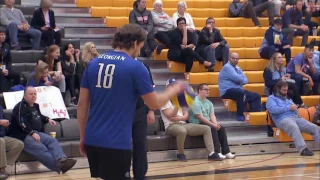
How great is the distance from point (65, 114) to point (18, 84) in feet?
3.94

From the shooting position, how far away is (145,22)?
13898mm

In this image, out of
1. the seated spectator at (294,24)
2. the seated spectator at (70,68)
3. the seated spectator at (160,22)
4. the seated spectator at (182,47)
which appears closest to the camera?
the seated spectator at (70,68)

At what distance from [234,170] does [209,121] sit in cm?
164

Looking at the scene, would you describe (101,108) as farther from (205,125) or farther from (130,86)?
(205,125)

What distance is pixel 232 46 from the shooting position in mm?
15180

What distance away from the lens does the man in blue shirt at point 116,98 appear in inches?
173

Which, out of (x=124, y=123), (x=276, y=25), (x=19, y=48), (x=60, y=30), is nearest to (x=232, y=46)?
(x=276, y=25)

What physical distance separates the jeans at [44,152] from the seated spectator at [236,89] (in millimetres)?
3996

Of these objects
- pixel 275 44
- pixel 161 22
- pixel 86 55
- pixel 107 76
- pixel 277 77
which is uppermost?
pixel 107 76

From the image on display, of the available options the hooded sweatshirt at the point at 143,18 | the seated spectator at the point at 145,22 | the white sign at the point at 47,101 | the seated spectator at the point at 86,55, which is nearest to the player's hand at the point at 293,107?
the seated spectator at the point at 145,22

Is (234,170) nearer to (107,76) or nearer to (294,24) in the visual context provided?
(107,76)

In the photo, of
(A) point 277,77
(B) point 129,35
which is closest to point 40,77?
(A) point 277,77

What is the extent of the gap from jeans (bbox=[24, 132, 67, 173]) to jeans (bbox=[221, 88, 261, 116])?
4.00 meters

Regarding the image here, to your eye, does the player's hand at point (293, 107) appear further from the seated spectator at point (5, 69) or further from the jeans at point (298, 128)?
the seated spectator at point (5, 69)
